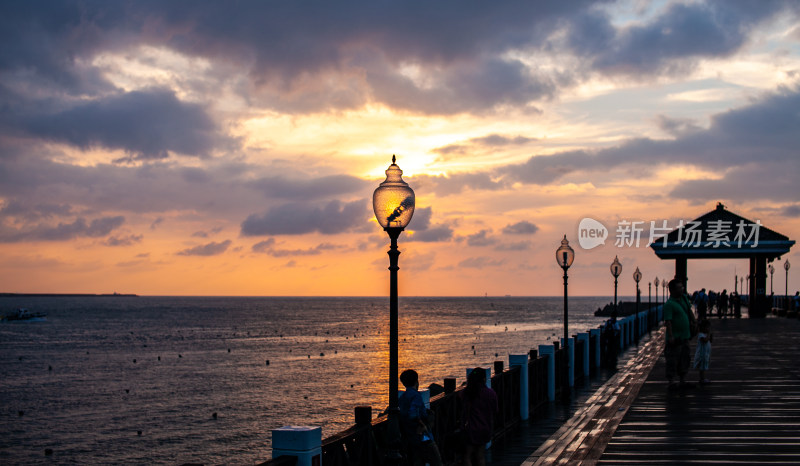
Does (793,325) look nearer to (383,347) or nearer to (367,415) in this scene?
(367,415)

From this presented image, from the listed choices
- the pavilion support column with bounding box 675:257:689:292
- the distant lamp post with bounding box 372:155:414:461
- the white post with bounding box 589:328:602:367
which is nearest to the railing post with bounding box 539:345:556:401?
the white post with bounding box 589:328:602:367

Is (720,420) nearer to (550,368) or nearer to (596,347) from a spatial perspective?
(550,368)

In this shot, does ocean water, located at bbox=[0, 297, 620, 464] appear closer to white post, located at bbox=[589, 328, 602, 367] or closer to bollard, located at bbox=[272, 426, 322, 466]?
white post, located at bbox=[589, 328, 602, 367]

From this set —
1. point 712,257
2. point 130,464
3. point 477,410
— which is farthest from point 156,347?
point 477,410

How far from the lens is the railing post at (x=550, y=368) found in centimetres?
1697

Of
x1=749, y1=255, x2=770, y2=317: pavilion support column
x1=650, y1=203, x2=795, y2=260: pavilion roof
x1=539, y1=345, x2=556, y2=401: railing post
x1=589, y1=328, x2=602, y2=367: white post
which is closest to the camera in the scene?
x1=539, y1=345, x2=556, y2=401: railing post

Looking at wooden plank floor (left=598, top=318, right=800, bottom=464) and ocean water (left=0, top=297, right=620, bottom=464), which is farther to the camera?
ocean water (left=0, top=297, right=620, bottom=464)

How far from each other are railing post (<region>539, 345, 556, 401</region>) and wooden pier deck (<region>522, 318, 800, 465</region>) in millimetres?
895

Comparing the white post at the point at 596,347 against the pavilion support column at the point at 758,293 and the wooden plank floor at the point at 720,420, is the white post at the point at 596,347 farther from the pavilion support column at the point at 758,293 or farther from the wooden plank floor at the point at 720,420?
the pavilion support column at the point at 758,293

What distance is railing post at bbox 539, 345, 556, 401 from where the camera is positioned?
17.0 metres

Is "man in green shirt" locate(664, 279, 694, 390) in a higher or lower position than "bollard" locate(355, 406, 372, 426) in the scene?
higher

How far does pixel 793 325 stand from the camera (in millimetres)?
37812

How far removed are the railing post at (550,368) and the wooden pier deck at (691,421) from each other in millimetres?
895

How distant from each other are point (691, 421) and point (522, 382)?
10.8 ft
